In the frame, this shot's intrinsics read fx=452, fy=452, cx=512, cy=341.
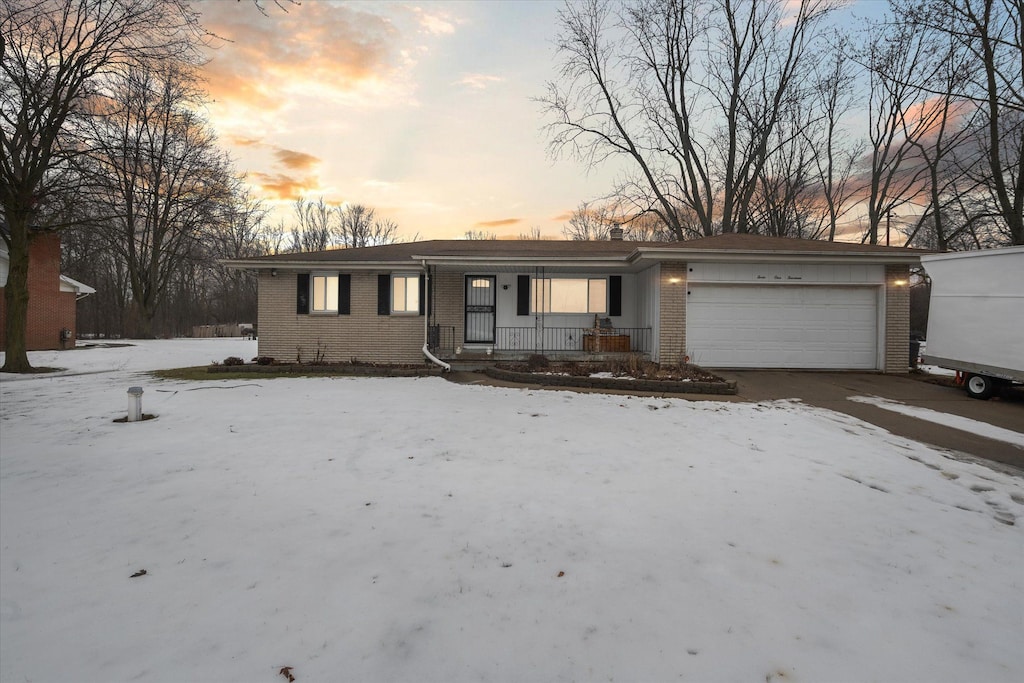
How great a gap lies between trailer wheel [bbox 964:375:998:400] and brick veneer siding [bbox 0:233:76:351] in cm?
2835

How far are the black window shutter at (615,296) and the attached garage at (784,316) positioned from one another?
2.35m

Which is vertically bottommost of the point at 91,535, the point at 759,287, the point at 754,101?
the point at 91,535

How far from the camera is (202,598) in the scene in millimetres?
2406

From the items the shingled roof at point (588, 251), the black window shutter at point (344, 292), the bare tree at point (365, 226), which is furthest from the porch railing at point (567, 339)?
the bare tree at point (365, 226)

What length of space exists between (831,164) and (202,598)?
2958 cm

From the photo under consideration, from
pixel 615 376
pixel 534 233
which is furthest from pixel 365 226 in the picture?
pixel 615 376

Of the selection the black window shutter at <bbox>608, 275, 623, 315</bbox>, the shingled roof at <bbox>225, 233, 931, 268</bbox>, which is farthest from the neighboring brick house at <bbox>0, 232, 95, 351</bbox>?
the black window shutter at <bbox>608, 275, 623, 315</bbox>

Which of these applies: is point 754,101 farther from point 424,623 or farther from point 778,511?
point 424,623

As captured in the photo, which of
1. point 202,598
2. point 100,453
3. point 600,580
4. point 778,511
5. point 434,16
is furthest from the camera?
point 434,16

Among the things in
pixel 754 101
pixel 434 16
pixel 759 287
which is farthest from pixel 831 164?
pixel 434 16

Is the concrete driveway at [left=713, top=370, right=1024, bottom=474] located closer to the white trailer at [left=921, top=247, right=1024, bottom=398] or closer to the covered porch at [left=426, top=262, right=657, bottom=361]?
the white trailer at [left=921, top=247, right=1024, bottom=398]

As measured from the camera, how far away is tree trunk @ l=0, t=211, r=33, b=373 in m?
12.5

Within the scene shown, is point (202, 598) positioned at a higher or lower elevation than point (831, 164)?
lower

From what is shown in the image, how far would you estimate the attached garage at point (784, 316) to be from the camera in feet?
36.9
